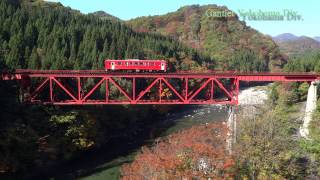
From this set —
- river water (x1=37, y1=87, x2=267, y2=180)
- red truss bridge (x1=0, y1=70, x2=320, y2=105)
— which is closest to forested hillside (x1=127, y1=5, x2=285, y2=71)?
river water (x1=37, y1=87, x2=267, y2=180)

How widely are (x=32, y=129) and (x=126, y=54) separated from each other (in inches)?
1500

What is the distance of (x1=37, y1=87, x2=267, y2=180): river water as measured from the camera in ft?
125

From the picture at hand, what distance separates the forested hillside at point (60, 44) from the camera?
55250 millimetres

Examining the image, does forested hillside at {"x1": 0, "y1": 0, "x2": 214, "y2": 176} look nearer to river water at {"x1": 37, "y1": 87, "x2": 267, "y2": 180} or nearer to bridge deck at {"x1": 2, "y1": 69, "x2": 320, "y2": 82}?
river water at {"x1": 37, "y1": 87, "x2": 267, "y2": 180}

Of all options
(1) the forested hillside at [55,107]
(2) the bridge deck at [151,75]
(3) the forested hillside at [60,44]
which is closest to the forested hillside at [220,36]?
(3) the forested hillside at [60,44]

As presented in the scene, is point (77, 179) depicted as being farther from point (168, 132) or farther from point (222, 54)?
point (222, 54)

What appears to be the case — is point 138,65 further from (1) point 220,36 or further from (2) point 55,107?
(1) point 220,36

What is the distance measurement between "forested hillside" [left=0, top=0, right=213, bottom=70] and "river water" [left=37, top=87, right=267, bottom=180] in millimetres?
12072

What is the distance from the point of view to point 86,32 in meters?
79.9

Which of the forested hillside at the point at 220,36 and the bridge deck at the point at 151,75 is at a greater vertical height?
the forested hillside at the point at 220,36

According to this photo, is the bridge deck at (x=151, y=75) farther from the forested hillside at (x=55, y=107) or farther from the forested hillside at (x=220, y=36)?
the forested hillside at (x=220, y=36)

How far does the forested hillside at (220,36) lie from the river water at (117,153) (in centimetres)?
5854

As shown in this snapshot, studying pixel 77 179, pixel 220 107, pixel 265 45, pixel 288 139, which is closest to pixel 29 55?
pixel 77 179

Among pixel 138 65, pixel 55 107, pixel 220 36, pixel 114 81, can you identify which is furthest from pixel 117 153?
pixel 220 36
